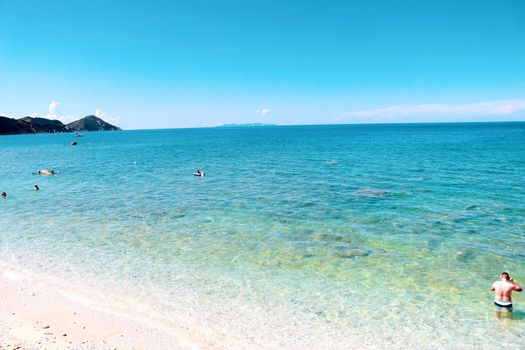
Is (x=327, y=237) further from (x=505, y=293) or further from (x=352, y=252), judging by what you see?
(x=505, y=293)

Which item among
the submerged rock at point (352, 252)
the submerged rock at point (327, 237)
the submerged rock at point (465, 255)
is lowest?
the submerged rock at point (465, 255)

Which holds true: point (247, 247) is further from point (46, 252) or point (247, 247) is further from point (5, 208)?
point (5, 208)

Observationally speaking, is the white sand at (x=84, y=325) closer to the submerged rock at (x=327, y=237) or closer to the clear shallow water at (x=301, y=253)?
the clear shallow water at (x=301, y=253)

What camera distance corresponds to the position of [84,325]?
11.8 meters

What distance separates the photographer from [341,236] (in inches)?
819

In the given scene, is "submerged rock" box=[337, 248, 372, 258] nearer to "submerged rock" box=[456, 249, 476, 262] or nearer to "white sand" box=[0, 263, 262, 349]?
"submerged rock" box=[456, 249, 476, 262]

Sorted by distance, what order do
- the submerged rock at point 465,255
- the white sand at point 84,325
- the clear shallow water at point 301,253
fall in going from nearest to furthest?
1. the white sand at point 84,325
2. the clear shallow water at point 301,253
3. the submerged rock at point 465,255

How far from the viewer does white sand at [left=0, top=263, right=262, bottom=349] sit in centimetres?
1080

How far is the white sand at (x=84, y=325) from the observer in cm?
1080

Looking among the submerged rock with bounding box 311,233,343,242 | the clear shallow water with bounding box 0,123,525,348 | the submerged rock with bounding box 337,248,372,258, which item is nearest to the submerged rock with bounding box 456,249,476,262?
the clear shallow water with bounding box 0,123,525,348

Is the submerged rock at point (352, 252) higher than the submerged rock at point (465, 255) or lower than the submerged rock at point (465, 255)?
higher

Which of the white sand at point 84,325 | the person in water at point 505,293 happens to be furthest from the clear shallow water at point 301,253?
the white sand at point 84,325

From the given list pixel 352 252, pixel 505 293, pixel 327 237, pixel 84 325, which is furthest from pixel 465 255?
pixel 84 325

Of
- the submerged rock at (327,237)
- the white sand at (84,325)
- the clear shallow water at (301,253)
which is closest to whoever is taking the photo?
the white sand at (84,325)
